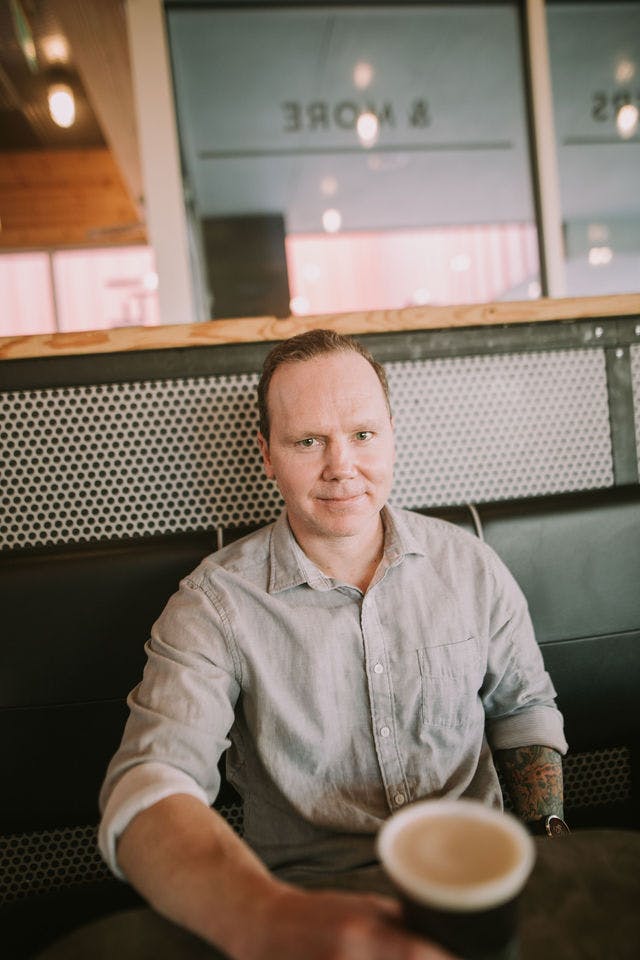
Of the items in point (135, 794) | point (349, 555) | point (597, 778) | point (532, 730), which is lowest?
point (597, 778)

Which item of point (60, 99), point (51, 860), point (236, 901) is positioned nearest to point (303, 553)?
point (236, 901)

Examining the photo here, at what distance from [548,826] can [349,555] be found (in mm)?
545

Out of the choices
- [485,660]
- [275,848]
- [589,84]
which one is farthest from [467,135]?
[275,848]

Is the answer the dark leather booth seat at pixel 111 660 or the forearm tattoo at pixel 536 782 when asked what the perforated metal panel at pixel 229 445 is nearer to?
the dark leather booth seat at pixel 111 660

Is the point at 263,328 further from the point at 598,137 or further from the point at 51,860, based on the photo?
the point at 598,137

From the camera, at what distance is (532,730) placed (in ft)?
3.63

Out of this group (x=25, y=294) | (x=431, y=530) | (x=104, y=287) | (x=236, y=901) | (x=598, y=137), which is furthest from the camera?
(x=104, y=287)

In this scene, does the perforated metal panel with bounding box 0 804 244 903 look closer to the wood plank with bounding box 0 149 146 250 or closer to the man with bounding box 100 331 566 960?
the man with bounding box 100 331 566 960

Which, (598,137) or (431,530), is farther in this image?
(598,137)

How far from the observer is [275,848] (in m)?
1.03

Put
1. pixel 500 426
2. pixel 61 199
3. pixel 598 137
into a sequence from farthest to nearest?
pixel 61 199, pixel 598 137, pixel 500 426

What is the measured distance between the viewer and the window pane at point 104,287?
6172 mm

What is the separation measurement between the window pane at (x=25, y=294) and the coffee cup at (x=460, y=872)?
6280 millimetres

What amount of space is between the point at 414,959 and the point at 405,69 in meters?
4.05
